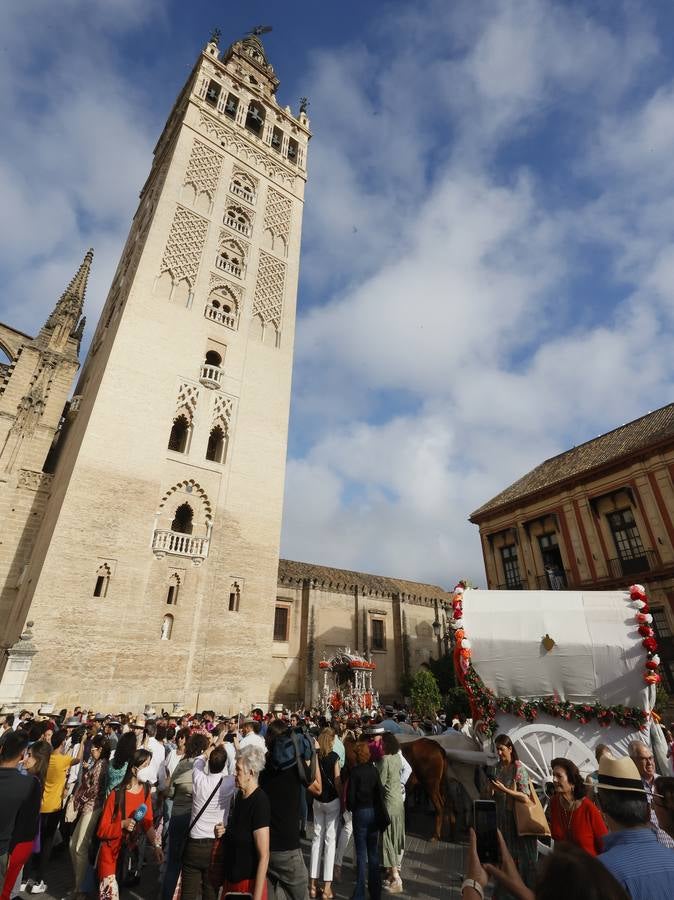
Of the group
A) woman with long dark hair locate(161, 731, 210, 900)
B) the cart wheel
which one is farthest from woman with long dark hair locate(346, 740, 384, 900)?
the cart wheel

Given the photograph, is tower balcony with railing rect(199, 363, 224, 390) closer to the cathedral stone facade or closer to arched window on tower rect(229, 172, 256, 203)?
the cathedral stone facade

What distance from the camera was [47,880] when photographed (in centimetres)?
540

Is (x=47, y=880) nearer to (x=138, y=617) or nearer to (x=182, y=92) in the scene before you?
(x=138, y=617)

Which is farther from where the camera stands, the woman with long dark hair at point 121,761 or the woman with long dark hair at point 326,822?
the woman with long dark hair at point 326,822

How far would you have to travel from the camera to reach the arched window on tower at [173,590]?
1573 centimetres

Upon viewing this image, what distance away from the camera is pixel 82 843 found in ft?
15.6

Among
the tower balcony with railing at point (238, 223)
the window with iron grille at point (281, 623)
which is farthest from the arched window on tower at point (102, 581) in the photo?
the tower balcony with railing at point (238, 223)

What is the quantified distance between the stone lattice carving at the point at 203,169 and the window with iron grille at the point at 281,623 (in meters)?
23.6

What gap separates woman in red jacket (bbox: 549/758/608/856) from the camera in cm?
358

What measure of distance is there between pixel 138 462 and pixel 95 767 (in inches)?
492

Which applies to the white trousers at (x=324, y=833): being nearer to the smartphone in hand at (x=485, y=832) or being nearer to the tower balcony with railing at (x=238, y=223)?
the smartphone in hand at (x=485, y=832)

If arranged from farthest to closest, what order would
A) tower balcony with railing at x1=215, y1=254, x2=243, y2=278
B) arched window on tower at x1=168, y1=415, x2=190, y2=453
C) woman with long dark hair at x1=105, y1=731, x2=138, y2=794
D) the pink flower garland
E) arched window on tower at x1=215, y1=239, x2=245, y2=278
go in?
arched window on tower at x1=215, y1=239, x2=245, y2=278 < tower balcony with railing at x1=215, y1=254, x2=243, y2=278 < arched window on tower at x1=168, y1=415, x2=190, y2=453 < the pink flower garland < woman with long dark hair at x1=105, y1=731, x2=138, y2=794

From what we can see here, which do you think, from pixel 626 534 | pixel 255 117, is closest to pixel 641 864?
pixel 626 534

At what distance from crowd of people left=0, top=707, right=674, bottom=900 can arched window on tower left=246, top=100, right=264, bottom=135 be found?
32.6 m
